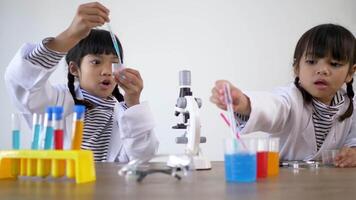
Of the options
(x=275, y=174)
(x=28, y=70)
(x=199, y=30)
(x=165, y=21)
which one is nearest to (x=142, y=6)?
(x=165, y=21)

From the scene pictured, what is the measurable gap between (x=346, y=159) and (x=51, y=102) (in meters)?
0.78

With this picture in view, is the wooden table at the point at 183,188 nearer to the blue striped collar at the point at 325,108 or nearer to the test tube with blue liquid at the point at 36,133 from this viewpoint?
the test tube with blue liquid at the point at 36,133

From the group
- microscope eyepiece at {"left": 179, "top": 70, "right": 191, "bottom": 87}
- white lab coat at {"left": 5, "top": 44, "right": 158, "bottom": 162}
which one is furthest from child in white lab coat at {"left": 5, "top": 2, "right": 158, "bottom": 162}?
microscope eyepiece at {"left": 179, "top": 70, "right": 191, "bottom": 87}

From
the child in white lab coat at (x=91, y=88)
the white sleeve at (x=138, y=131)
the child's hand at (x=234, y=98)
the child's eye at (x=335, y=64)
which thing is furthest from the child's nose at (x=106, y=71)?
the child's eye at (x=335, y=64)

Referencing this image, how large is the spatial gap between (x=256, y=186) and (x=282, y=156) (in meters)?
0.71

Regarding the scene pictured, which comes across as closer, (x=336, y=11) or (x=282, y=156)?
(x=282, y=156)

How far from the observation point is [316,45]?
3.93 feet

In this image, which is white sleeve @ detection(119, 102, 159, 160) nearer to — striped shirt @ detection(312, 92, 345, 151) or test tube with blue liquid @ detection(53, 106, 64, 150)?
test tube with blue liquid @ detection(53, 106, 64, 150)

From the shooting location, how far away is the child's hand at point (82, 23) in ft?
2.88

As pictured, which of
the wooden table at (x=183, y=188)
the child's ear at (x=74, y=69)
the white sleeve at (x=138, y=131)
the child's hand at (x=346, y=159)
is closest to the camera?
the wooden table at (x=183, y=188)

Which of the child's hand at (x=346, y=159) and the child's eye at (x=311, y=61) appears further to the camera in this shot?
the child's eye at (x=311, y=61)

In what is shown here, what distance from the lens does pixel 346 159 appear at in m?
0.88

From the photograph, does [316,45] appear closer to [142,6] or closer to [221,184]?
[221,184]

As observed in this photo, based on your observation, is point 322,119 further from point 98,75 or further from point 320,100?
point 98,75
